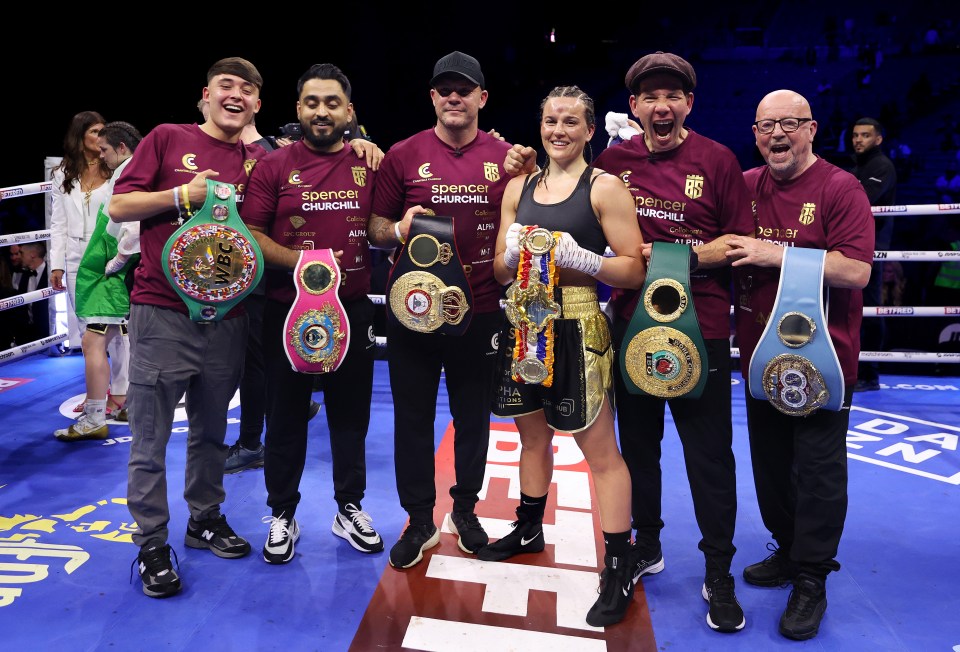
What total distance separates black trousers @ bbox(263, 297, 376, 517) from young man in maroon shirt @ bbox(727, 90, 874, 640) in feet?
4.41

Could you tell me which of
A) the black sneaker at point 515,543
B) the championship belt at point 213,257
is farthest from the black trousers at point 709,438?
the championship belt at point 213,257

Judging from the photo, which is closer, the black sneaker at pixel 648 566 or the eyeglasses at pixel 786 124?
the eyeglasses at pixel 786 124

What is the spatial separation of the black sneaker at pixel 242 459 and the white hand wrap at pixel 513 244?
1.95 metres

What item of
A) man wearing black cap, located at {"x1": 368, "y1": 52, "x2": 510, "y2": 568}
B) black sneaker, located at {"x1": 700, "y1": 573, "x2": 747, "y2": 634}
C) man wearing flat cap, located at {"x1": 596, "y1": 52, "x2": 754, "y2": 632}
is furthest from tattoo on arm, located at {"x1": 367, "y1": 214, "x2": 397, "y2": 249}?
black sneaker, located at {"x1": 700, "y1": 573, "x2": 747, "y2": 634}

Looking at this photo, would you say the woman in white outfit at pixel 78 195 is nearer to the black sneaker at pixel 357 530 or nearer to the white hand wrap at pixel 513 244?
the black sneaker at pixel 357 530

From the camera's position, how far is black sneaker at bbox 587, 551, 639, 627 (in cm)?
234

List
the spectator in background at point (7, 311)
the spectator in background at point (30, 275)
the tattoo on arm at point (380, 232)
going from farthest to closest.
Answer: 1. the spectator in background at point (30, 275)
2. the spectator in background at point (7, 311)
3. the tattoo on arm at point (380, 232)

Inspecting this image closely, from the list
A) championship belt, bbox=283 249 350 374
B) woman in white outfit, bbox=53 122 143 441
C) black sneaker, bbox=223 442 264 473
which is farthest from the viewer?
woman in white outfit, bbox=53 122 143 441

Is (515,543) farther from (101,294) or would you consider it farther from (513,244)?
(101,294)

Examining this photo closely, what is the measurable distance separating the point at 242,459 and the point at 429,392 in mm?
1369

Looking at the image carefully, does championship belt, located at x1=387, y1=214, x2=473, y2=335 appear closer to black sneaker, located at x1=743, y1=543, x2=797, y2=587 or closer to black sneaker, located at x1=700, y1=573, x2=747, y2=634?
black sneaker, located at x1=700, y1=573, x2=747, y2=634

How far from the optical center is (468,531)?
282 centimetres

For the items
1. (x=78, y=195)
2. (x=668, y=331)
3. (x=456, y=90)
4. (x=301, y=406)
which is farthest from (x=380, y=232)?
(x=78, y=195)

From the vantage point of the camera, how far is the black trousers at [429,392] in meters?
2.69
